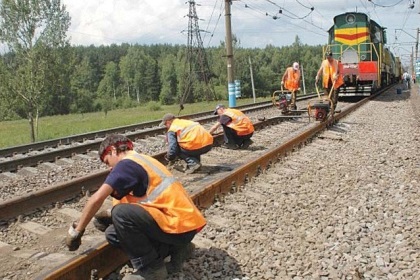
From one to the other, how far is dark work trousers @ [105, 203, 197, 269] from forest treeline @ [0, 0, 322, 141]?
15.7m

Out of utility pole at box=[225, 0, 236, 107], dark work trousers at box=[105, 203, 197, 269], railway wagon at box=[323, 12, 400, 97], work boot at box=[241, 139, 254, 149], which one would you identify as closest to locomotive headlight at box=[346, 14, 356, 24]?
railway wagon at box=[323, 12, 400, 97]

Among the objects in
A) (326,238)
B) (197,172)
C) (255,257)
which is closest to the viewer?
(255,257)

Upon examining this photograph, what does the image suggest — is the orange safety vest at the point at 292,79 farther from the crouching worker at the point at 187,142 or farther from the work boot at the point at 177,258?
the work boot at the point at 177,258

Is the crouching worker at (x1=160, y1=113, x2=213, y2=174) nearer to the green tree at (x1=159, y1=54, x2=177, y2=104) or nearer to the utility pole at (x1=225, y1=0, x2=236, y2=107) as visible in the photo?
the utility pole at (x1=225, y1=0, x2=236, y2=107)

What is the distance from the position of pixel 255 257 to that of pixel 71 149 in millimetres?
6218

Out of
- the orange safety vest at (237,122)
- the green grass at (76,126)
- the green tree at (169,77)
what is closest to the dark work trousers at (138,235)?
the orange safety vest at (237,122)

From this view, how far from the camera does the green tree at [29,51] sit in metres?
19.1

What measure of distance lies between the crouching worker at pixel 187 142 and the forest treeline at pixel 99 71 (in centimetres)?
1232

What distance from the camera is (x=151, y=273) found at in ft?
11.9

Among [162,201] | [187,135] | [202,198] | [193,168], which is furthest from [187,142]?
[162,201]

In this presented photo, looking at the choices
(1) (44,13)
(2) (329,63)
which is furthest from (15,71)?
(2) (329,63)

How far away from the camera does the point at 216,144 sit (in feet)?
32.9

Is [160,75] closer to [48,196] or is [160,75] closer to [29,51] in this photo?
[29,51]

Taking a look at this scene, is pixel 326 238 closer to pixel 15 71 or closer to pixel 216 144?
pixel 216 144
